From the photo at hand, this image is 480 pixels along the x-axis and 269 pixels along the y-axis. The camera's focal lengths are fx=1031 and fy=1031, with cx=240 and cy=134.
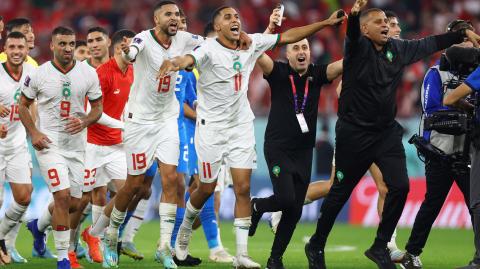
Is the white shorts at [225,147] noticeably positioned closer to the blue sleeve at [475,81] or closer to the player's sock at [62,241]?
the player's sock at [62,241]

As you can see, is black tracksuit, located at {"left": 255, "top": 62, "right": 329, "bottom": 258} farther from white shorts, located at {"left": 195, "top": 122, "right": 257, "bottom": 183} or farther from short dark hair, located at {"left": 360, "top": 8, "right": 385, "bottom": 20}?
short dark hair, located at {"left": 360, "top": 8, "right": 385, "bottom": 20}

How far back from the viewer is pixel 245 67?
11.5 metres

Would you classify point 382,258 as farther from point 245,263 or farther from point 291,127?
point 291,127

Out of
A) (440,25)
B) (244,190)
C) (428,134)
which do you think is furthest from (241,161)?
(440,25)

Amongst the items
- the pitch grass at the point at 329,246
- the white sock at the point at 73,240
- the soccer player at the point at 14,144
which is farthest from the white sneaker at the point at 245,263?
the soccer player at the point at 14,144

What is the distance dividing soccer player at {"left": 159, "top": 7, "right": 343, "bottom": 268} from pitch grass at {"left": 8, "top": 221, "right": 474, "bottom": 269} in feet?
4.59

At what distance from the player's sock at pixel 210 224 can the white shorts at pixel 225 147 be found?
2.03m

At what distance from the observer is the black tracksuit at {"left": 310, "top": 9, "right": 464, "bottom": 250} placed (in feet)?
34.8

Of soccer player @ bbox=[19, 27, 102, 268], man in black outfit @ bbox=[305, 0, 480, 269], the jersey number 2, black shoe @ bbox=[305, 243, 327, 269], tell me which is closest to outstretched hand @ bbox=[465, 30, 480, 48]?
man in black outfit @ bbox=[305, 0, 480, 269]

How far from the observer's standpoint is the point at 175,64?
10438 millimetres

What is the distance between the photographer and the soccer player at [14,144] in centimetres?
1271

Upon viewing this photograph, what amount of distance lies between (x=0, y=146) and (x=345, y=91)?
473 cm

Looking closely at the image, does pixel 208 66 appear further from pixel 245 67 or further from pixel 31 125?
pixel 31 125

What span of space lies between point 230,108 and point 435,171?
8.01 feet
